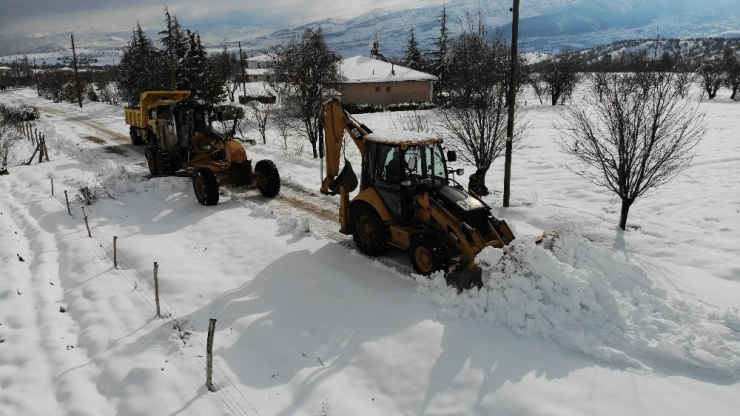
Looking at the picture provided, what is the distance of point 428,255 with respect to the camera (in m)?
8.33

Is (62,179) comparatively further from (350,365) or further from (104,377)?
(350,365)

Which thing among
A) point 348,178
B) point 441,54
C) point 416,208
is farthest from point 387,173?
point 441,54

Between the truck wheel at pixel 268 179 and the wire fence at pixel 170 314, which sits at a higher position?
the truck wheel at pixel 268 179

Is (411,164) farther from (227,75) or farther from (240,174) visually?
(227,75)

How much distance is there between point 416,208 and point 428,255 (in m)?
1.02

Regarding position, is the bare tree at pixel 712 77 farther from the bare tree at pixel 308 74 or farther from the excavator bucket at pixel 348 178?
the excavator bucket at pixel 348 178

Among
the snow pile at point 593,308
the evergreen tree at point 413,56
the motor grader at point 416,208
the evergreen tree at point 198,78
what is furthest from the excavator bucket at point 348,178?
the evergreen tree at point 413,56

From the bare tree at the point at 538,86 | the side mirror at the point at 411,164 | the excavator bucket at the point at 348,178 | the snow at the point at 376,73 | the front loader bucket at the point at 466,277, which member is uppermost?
the snow at the point at 376,73

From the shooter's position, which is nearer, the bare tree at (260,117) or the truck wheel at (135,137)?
the truck wheel at (135,137)

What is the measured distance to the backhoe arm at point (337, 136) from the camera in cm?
1025

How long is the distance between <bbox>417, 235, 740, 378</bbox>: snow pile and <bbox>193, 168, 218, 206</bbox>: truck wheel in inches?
308

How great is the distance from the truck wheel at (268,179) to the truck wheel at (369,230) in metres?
4.80

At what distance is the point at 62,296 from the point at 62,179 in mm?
10192

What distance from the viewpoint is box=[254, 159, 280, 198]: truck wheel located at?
14.3m
